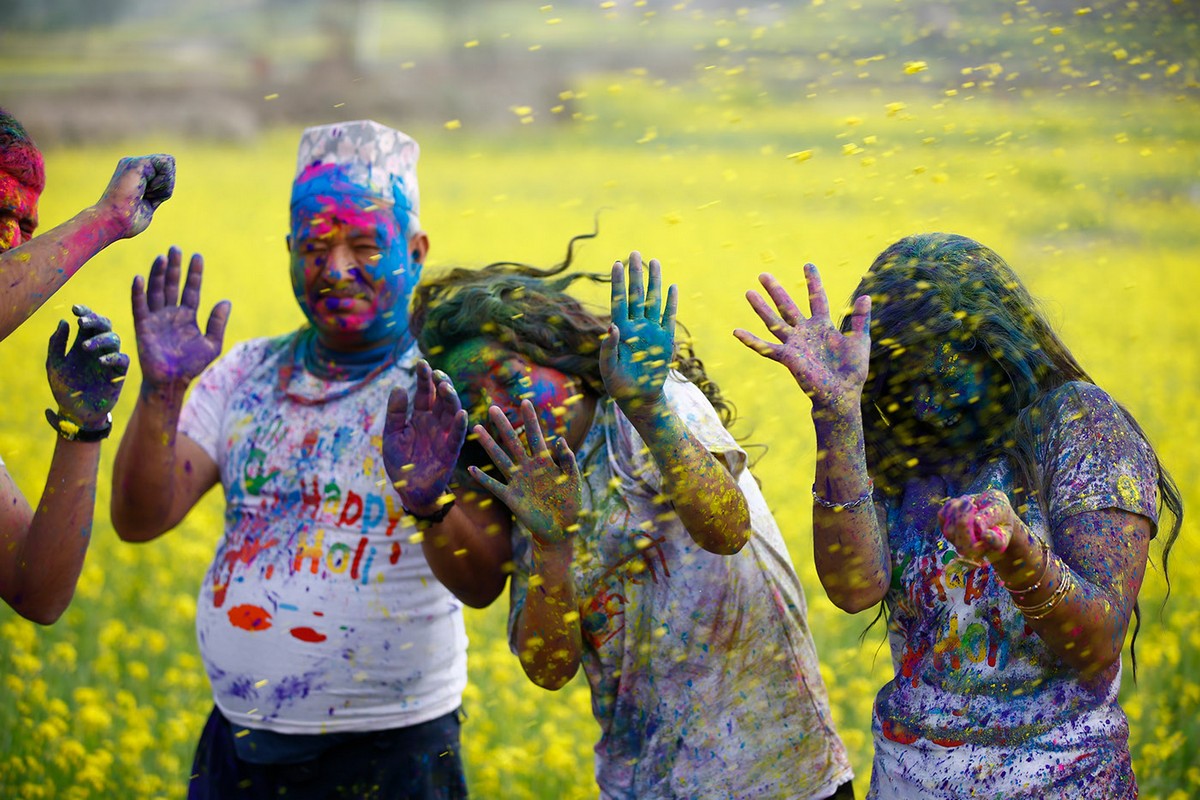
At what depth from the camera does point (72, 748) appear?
3.87m

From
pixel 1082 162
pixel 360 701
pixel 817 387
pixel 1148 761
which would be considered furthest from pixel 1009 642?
pixel 1082 162

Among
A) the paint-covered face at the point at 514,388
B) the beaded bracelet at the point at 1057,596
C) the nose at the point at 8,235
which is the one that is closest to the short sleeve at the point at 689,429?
the paint-covered face at the point at 514,388

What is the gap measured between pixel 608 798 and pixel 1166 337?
10036 millimetres

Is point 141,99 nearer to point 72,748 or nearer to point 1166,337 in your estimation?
point 1166,337

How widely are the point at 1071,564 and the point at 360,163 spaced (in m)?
1.95

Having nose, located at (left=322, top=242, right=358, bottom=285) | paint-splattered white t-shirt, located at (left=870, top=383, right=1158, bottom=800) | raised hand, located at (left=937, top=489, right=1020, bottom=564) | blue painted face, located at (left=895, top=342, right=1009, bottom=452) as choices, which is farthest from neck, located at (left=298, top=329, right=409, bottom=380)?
raised hand, located at (left=937, top=489, right=1020, bottom=564)

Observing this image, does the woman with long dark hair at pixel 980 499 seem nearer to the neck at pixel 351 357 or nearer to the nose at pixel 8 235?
the neck at pixel 351 357

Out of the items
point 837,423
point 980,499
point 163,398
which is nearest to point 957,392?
point 837,423

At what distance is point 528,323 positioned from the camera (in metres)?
2.68

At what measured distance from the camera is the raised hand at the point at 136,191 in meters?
2.48

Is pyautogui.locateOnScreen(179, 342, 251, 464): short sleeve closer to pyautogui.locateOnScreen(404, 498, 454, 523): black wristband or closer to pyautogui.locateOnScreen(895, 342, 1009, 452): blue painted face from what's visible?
pyautogui.locateOnScreen(404, 498, 454, 523): black wristband

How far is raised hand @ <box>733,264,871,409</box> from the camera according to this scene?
7.58 ft

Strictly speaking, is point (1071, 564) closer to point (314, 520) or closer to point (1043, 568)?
point (1043, 568)

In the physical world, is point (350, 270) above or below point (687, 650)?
above
